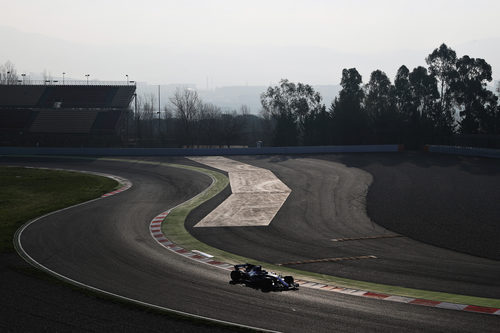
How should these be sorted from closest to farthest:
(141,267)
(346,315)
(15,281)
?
(346,315) < (15,281) < (141,267)

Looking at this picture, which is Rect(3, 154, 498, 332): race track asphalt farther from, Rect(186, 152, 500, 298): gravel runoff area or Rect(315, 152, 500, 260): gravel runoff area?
Rect(315, 152, 500, 260): gravel runoff area

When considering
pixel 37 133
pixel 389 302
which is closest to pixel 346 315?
pixel 389 302

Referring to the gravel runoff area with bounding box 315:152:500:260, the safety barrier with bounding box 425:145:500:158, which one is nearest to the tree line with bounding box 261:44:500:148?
the safety barrier with bounding box 425:145:500:158

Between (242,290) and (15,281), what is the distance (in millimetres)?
7410

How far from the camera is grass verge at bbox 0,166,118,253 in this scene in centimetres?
2770

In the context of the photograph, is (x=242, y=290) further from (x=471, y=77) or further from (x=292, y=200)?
(x=471, y=77)

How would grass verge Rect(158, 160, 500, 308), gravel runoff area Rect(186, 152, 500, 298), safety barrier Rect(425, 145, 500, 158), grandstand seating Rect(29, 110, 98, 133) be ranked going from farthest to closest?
grandstand seating Rect(29, 110, 98, 133)
safety barrier Rect(425, 145, 500, 158)
gravel runoff area Rect(186, 152, 500, 298)
grass verge Rect(158, 160, 500, 308)

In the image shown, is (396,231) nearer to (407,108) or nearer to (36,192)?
(36,192)

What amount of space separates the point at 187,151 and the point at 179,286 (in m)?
48.0

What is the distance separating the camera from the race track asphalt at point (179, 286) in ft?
42.2

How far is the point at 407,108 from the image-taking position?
8244 centimetres

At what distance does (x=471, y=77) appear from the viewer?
263 ft

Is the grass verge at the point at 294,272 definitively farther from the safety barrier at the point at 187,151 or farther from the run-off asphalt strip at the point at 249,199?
the safety barrier at the point at 187,151

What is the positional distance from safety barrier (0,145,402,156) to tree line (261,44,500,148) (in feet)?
21.4
